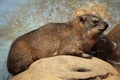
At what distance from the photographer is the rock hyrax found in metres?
3.76

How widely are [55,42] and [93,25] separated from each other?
1.50 feet

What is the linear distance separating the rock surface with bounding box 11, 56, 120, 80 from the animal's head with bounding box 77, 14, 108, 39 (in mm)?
409

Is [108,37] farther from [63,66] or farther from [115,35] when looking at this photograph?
[63,66]

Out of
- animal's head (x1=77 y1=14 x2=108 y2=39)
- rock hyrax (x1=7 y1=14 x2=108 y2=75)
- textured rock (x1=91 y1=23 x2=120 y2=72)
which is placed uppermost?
animal's head (x1=77 y1=14 x2=108 y2=39)

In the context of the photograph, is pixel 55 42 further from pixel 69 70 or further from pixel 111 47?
pixel 111 47

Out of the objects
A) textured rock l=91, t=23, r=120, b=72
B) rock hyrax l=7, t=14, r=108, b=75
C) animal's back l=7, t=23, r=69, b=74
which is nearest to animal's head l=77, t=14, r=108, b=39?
rock hyrax l=7, t=14, r=108, b=75

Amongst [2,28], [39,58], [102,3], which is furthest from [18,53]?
[102,3]

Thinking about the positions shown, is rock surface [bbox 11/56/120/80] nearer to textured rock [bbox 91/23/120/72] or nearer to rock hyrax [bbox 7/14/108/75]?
rock hyrax [bbox 7/14/108/75]

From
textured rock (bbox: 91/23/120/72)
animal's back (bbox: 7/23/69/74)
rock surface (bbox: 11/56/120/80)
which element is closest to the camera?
rock surface (bbox: 11/56/120/80)

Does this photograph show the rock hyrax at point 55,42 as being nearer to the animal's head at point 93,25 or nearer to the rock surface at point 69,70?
the animal's head at point 93,25

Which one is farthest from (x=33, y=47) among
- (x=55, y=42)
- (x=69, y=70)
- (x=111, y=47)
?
(x=111, y=47)

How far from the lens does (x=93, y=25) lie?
3.88 metres

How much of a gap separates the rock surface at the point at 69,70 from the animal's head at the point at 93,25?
41cm

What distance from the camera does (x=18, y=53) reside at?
3775mm
